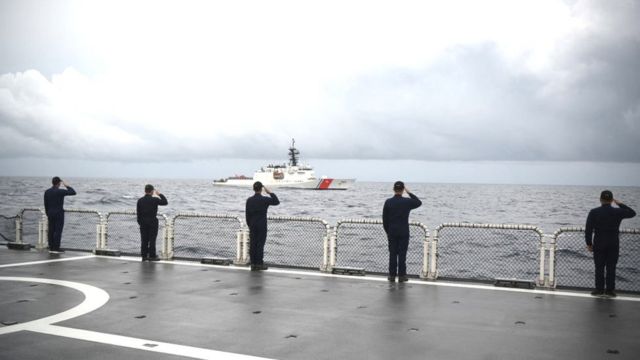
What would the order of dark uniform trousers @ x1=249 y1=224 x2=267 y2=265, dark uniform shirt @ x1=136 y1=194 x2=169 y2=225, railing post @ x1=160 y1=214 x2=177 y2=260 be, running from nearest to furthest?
dark uniform trousers @ x1=249 y1=224 x2=267 y2=265 → dark uniform shirt @ x1=136 y1=194 x2=169 y2=225 → railing post @ x1=160 y1=214 x2=177 y2=260

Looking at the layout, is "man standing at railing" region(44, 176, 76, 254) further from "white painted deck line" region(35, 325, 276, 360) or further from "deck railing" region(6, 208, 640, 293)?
"white painted deck line" region(35, 325, 276, 360)

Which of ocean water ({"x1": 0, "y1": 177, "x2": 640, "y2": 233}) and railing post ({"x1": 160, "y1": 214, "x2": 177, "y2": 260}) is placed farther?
ocean water ({"x1": 0, "y1": 177, "x2": 640, "y2": 233})

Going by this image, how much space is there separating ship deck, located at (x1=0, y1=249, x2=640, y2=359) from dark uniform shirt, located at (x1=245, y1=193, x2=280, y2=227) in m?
1.32

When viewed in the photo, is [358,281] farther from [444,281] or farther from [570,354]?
[570,354]

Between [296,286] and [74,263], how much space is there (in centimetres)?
581

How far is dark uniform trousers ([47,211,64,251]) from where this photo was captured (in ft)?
47.5

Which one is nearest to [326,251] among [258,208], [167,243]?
[258,208]

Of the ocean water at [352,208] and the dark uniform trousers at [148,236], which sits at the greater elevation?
the dark uniform trousers at [148,236]

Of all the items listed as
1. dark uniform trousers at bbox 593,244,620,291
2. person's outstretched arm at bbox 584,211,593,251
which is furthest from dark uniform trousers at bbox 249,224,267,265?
dark uniform trousers at bbox 593,244,620,291

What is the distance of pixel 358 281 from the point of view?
11.0 metres

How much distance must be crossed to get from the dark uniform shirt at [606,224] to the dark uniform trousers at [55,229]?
12.5 meters

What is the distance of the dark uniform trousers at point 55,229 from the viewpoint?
1448 centimetres

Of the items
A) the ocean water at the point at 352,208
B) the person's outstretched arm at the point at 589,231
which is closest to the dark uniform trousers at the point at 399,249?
the person's outstretched arm at the point at 589,231

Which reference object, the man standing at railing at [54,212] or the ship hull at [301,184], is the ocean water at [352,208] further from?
the man standing at railing at [54,212]
